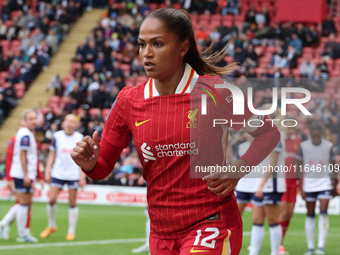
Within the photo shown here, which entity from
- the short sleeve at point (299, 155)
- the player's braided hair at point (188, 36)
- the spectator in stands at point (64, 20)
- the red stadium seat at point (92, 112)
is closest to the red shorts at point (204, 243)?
the player's braided hair at point (188, 36)

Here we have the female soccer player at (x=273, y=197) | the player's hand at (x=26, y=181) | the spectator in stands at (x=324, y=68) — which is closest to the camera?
the female soccer player at (x=273, y=197)

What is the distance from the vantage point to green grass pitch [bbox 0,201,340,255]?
7855 mm

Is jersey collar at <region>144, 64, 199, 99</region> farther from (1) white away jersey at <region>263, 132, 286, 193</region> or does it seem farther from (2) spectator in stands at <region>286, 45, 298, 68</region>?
(2) spectator in stands at <region>286, 45, 298, 68</region>

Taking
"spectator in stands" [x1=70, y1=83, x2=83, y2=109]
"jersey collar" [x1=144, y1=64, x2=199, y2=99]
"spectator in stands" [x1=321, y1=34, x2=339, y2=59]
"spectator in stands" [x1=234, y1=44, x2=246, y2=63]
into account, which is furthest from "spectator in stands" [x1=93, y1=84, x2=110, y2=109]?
"jersey collar" [x1=144, y1=64, x2=199, y2=99]

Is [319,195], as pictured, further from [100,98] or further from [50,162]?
[100,98]

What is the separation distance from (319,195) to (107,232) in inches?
164

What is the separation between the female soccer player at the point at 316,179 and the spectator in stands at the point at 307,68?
31.1 feet

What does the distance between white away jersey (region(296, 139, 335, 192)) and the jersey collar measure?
4984mm

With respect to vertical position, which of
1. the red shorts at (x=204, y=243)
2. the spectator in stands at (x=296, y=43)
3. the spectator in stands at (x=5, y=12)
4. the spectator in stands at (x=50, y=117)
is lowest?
the red shorts at (x=204, y=243)

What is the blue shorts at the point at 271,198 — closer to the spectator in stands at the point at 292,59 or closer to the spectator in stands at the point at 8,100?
the spectator in stands at the point at 292,59

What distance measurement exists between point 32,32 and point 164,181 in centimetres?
2239

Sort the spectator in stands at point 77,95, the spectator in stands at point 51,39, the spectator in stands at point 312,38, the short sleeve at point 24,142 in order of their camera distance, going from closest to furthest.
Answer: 1. the short sleeve at point 24,142
2. the spectator in stands at point 77,95
3. the spectator in stands at point 312,38
4. the spectator in stands at point 51,39

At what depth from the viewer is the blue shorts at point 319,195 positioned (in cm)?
776

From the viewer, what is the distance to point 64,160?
9.12 meters
